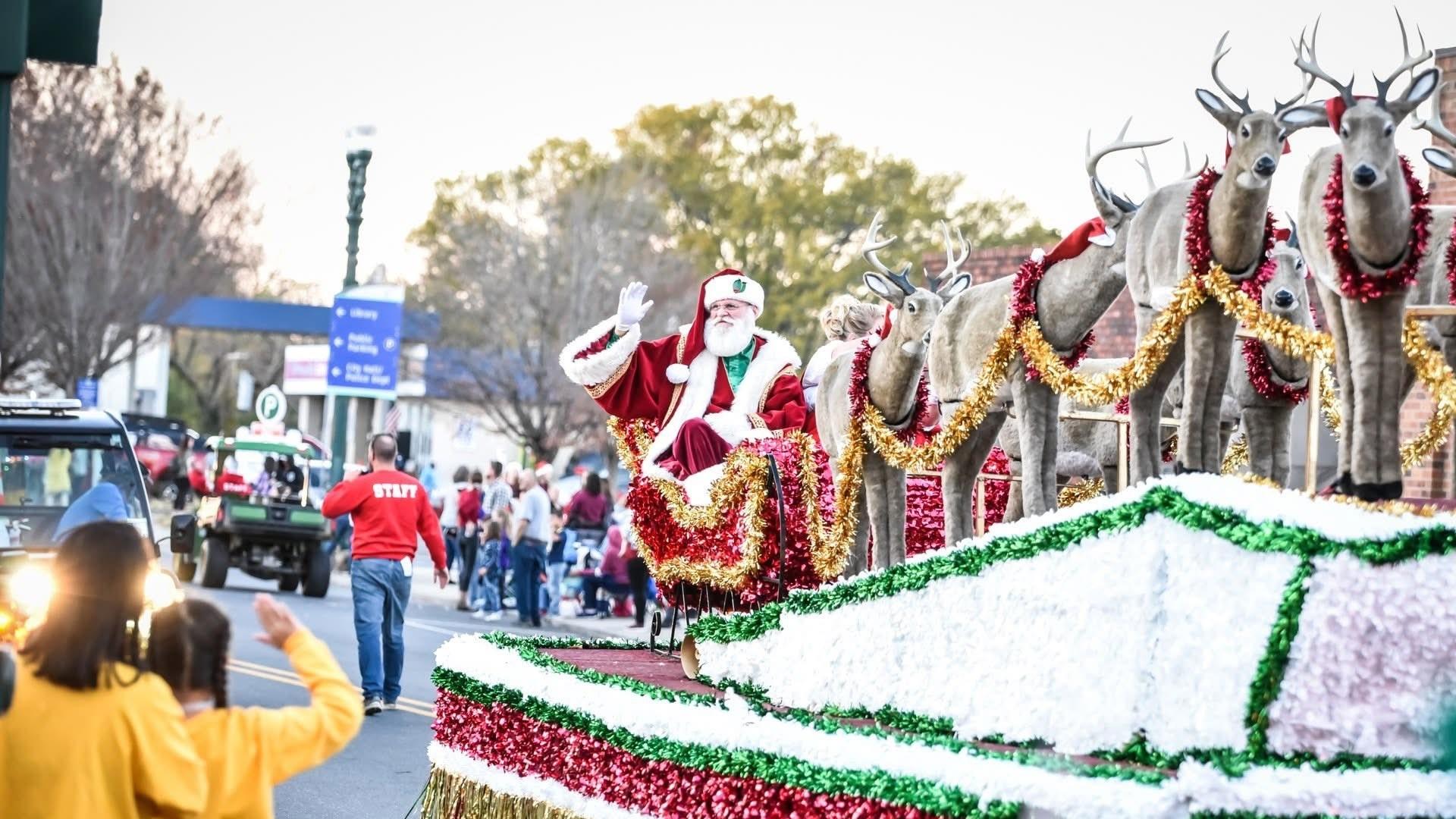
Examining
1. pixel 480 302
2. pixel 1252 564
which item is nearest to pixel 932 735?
pixel 1252 564

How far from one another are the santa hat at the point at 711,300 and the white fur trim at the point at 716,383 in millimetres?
42

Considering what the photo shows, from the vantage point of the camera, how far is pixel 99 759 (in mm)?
4016

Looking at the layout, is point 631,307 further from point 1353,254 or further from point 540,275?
point 540,275

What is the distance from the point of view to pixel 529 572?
67.7 ft

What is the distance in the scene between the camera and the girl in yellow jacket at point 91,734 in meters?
4.01

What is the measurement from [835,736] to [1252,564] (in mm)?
1478

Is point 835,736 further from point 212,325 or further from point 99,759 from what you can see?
point 212,325

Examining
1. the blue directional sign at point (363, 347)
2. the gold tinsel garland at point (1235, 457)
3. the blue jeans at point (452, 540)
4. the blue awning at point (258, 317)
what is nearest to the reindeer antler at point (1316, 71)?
the gold tinsel garland at point (1235, 457)

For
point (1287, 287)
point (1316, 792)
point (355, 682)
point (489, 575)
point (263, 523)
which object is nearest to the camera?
point (1316, 792)

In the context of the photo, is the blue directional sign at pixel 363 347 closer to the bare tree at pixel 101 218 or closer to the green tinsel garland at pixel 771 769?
the bare tree at pixel 101 218

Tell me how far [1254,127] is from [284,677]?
10.8 metres

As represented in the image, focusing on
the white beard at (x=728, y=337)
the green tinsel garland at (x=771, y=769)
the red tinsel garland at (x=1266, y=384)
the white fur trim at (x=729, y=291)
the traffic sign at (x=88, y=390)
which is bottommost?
the green tinsel garland at (x=771, y=769)

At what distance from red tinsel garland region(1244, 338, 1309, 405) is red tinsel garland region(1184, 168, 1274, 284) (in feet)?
3.59

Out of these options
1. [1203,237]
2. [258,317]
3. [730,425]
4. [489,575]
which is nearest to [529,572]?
[489,575]
